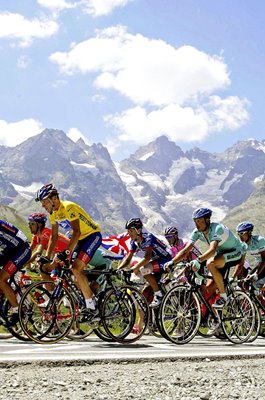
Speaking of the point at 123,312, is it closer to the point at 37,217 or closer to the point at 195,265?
the point at 195,265

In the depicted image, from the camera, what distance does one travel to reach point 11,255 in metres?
10.7

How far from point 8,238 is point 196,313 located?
4.09 m

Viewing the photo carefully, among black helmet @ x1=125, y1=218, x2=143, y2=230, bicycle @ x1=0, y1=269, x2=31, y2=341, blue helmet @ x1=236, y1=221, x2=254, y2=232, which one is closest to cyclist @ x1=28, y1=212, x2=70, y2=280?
bicycle @ x1=0, y1=269, x2=31, y2=341

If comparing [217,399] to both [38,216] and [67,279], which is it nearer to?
[67,279]

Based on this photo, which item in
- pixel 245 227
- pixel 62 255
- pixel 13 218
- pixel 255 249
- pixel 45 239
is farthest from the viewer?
pixel 13 218

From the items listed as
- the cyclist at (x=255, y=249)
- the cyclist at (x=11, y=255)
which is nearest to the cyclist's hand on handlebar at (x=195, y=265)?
the cyclist at (x=255, y=249)

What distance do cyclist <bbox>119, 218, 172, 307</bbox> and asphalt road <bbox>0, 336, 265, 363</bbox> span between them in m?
1.63

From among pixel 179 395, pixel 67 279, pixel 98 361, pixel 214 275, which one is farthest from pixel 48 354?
pixel 214 275

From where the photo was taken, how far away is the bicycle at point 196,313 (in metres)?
10.9

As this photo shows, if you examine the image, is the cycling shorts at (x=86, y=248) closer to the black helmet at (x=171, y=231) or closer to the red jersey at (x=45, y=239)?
the red jersey at (x=45, y=239)

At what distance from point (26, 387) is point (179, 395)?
1.74m

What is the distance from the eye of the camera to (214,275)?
11.8 m

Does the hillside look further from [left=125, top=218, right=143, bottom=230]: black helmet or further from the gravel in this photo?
the gravel

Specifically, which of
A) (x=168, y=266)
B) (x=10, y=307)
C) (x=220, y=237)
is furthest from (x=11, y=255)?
(x=220, y=237)
